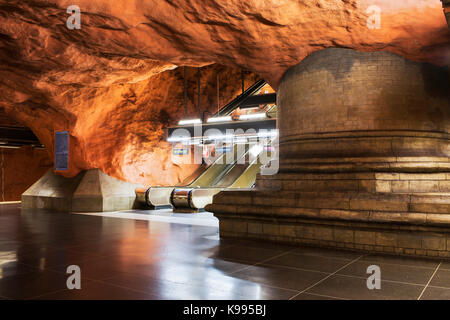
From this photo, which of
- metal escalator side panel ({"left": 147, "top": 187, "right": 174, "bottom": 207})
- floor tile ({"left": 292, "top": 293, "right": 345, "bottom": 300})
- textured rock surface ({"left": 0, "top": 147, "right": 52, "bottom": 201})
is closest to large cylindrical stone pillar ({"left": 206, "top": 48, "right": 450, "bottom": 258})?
floor tile ({"left": 292, "top": 293, "right": 345, "bottom": 300})

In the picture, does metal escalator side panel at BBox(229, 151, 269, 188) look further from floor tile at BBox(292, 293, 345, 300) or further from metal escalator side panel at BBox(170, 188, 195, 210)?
floor tile at BBox(292, 293, 345, 300)

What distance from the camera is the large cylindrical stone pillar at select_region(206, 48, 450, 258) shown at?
15.5 ft

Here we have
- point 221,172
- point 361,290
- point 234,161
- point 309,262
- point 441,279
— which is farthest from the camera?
point 234,161

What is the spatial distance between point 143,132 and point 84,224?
5479 millimetres

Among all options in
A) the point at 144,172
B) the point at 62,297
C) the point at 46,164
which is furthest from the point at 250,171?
the point at 46,164

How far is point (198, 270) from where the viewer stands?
12.1 ft

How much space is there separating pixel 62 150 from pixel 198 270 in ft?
30.4

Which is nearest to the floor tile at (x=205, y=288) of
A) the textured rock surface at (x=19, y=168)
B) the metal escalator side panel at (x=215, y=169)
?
the metal escalator side panel at (x=215, y=169)

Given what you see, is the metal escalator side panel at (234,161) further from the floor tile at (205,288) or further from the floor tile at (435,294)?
the floor tile at (435,294)

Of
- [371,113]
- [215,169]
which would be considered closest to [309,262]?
[371,113]

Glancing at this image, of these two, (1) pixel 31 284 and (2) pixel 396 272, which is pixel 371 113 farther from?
(1) pixel 31 284

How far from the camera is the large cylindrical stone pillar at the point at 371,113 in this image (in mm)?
5371
